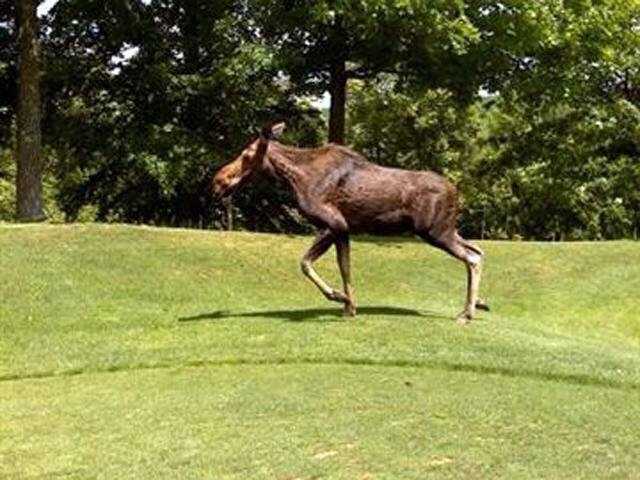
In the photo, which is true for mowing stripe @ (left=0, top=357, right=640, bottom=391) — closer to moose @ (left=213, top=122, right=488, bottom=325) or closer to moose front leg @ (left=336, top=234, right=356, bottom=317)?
moose @ (left=213, top=122, right=488, bottom=325)

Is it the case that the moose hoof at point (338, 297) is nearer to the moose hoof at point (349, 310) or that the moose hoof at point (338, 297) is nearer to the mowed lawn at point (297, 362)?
the moose hoof at point (349, 310)

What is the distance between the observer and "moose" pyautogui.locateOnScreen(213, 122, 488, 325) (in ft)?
48.4

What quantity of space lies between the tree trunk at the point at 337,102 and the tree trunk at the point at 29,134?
25.7ft

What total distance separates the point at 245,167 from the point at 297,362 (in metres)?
3.22

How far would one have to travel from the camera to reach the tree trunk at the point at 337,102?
29.5 metres

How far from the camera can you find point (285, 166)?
1491 centimetres

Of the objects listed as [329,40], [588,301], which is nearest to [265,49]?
[329,40]

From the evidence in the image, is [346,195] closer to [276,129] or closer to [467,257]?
[276,129]

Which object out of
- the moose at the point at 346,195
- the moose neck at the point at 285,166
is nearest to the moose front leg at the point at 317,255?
the moose at the point at 346,195

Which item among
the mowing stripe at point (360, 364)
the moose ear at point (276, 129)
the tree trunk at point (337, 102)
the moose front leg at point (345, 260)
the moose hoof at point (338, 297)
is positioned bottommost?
the mowing stripe at point (360, 364)

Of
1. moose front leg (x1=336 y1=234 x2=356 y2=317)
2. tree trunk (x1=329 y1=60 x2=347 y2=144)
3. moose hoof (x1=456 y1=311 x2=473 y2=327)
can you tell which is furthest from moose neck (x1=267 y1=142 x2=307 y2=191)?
tree trunk (x1=329 y1=60 x2=347 y2=144)

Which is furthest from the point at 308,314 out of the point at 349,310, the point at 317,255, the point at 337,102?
the point at 337,102

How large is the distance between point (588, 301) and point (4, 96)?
1811 centimetres

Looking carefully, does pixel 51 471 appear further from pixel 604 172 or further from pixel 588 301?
pixel 604 172
